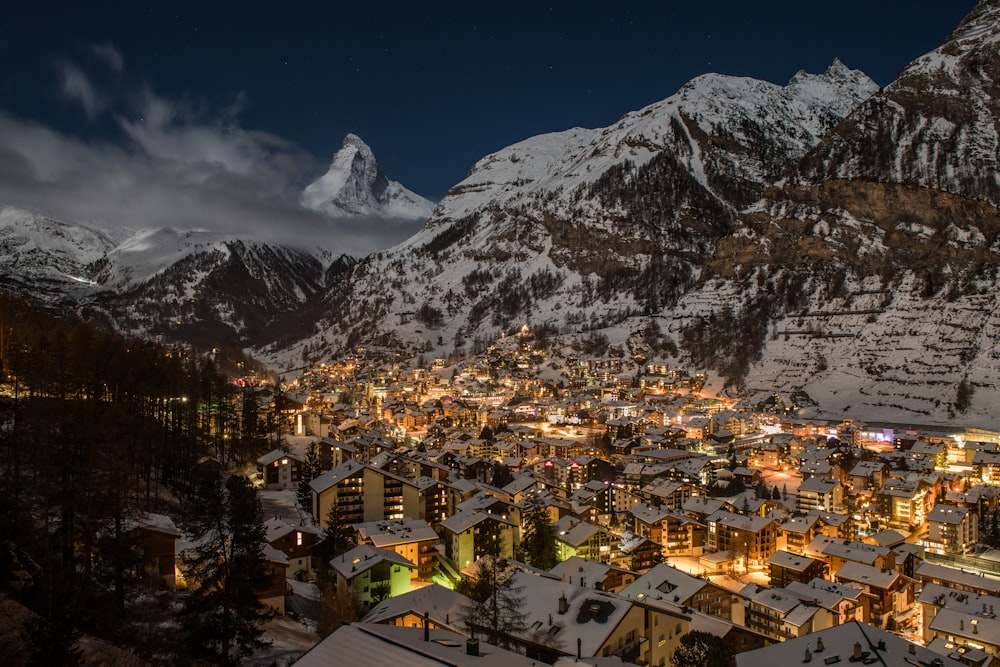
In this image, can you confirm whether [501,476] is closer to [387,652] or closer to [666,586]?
[666,586]

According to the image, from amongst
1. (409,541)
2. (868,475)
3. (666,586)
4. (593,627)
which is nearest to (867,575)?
(666,586)

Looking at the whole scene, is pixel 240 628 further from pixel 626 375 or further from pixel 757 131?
pixel 757 131

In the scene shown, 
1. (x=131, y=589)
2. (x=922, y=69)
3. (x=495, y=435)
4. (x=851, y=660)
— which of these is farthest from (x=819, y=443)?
(x=922, y=69)

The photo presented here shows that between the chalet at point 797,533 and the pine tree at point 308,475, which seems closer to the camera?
the pine tree at point 308,475

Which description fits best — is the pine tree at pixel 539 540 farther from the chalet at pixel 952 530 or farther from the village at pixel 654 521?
the chalet at pixel 952 530

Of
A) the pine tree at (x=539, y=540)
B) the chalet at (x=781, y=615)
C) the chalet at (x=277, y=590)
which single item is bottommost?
the chalet at (x=781, y=615)

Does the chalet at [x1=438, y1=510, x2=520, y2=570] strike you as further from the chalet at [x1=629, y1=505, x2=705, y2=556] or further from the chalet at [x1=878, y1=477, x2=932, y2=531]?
the chalet at [x1=878, y1=477, x2=932, y2=531]

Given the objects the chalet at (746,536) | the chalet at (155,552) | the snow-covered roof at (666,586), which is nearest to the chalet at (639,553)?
the chalet at (746,536)
